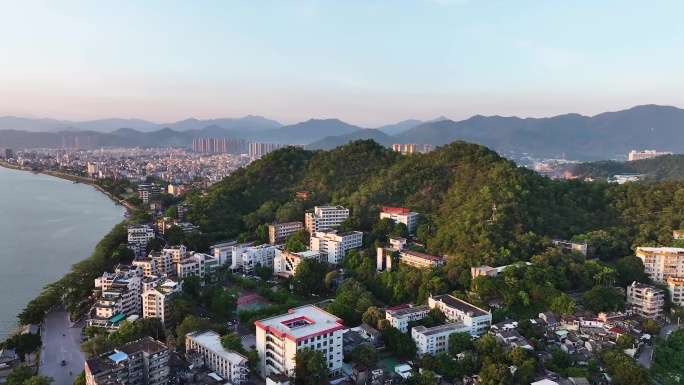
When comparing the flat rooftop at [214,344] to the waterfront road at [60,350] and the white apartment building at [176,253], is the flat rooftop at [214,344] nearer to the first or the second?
the waterfront road at [60,350]

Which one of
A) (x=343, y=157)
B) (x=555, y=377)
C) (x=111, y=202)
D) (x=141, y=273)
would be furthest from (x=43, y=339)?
(x=111, y=202)

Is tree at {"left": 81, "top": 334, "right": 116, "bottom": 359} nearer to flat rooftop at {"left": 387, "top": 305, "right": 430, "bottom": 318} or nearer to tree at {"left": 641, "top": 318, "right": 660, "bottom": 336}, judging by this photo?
flat rooftop at {"left": 387, "top": 305, "right": 430, "bottom": 318}

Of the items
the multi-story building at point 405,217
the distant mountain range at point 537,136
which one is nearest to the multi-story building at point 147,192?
the multi-story building at point 405,217

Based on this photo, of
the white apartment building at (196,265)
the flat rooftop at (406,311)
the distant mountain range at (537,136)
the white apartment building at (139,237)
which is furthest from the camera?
the distant mountain range at (537,136)

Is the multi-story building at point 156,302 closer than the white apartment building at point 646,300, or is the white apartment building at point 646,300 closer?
the multi-story building at point 156,302

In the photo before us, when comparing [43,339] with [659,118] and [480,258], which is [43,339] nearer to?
[480,258]

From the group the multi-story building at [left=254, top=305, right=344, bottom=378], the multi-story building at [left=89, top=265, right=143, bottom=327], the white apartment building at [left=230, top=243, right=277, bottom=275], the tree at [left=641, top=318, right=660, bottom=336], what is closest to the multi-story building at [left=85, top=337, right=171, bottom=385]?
the multi-story building at [left=254, top=305, right=344, bottom=378]
